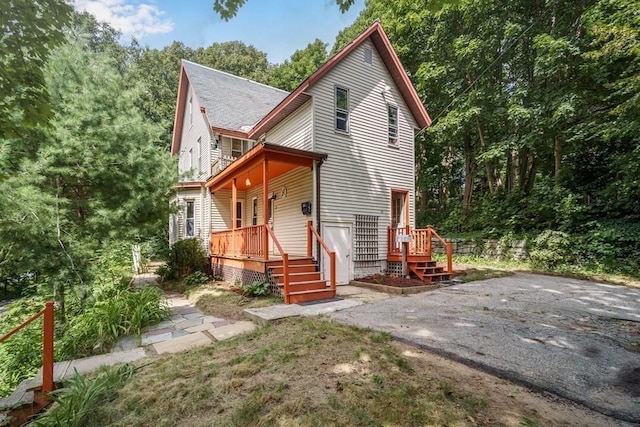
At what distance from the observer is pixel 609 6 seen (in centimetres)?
1047

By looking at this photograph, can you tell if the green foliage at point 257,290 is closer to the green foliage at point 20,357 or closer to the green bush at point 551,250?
the green foliage at point 20,357

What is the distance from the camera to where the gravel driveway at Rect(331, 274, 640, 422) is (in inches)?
126

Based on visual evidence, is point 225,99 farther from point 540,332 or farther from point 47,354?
point 540,332

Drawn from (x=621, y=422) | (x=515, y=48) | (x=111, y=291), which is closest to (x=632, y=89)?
(x=515, y=48)

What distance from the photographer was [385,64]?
36.7 feet

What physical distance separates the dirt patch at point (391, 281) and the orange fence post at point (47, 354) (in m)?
7.09

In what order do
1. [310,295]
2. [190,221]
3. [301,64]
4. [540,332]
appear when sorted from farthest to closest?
[301,64]
[190,221]
[310,295]
[540,332]

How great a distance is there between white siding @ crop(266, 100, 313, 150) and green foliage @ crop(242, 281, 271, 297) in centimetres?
410

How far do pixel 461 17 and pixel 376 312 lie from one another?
16.3 m

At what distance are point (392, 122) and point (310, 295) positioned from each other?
719 centimetres

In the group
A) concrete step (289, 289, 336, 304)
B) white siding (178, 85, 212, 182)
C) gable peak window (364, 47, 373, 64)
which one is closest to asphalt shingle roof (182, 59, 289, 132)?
white siding (178, 85, 212, 182)

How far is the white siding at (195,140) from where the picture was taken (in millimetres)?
13945

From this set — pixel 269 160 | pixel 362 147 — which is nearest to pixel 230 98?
pixel 362 147

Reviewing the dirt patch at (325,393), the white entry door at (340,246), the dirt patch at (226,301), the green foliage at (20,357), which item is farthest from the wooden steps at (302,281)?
the green foliage at (20,357)
